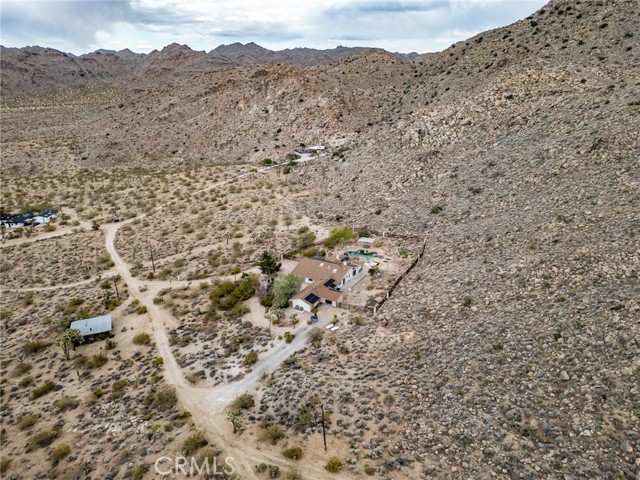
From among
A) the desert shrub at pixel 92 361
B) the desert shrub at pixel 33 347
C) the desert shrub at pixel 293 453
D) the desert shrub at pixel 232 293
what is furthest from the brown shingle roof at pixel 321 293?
the desert shrub at pixel 33 347

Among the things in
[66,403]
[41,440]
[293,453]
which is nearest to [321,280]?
[293,453]

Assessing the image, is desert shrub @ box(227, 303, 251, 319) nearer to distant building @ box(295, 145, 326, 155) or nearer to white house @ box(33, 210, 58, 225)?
white house @ box(33, 210, 58, 225)

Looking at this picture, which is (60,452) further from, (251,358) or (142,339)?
(251,358)

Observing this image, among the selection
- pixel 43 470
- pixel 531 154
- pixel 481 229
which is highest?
pixel 531 154

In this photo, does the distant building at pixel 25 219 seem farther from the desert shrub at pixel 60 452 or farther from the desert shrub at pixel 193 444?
the desert shrub at pixel 193 444

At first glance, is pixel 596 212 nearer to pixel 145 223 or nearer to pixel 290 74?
pixel 145 223

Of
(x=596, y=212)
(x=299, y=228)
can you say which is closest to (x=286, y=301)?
(x=299, y=228)
